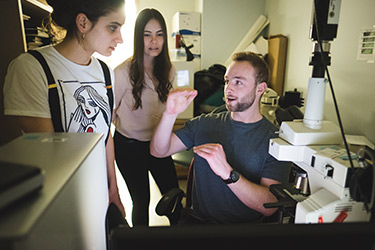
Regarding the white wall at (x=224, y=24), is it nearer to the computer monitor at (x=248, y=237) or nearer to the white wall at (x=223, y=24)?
the white wall at (x=223, y=24)

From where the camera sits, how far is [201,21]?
3406 millimetres

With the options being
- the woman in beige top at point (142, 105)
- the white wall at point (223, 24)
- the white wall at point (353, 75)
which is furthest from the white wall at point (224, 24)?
the woman in beige top at point (142, 105)

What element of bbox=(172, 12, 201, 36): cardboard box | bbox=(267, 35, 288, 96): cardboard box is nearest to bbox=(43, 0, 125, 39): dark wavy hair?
bbox=(267, 35, 288, 96): cardboard box

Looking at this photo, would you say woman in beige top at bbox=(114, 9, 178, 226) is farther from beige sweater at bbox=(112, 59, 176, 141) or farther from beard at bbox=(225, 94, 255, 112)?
beard at bbox=(225, 94, 255, 112)

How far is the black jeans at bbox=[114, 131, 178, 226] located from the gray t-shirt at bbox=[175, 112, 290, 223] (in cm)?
37

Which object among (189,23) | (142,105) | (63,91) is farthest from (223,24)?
(63,91)

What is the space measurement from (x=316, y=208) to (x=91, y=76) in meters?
0.88

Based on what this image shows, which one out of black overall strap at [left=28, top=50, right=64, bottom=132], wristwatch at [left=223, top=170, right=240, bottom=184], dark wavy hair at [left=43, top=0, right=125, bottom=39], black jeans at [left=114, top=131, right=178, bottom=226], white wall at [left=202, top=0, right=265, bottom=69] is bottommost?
black jeans at [left=114, top=131, right=178, bottom=226]

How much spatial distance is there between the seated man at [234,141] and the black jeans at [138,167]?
10.9 inches

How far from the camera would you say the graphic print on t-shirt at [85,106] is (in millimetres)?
910

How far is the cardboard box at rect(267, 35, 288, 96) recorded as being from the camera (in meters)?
2.70

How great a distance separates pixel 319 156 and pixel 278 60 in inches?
90.9

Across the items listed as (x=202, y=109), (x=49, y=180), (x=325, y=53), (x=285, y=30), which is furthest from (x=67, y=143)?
(x=285, y=30)

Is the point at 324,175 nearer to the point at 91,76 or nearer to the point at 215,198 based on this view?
the point at 215,198
